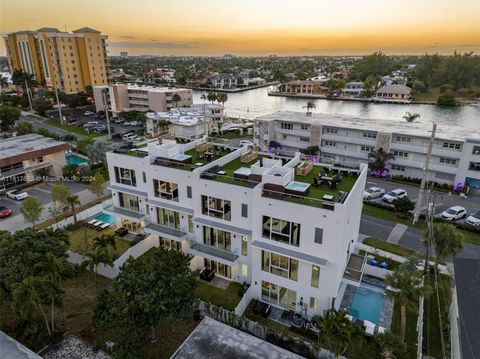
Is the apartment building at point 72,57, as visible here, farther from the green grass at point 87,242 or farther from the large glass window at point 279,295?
the large glass window at point 279,295

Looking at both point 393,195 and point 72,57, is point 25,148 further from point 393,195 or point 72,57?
point 72,57

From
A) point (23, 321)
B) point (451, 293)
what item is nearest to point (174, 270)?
point (23, 321)

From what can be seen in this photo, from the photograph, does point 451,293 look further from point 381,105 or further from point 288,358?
point 381,105

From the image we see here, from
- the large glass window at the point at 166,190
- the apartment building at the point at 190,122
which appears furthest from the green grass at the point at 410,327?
the apartment building at the point at 190,122

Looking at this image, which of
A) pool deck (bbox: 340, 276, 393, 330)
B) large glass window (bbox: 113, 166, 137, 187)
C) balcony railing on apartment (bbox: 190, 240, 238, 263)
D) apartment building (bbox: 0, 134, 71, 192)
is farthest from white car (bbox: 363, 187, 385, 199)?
apartment building (bbox: 0, 134, 71, 192)

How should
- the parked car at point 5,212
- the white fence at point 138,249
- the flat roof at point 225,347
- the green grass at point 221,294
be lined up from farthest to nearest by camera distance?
the parked car at point 5,212
the white fence at point 138,249
the green grass at point 221,294
the flat roof at point 225,347

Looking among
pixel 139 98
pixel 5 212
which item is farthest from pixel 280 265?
pixel 139 98
